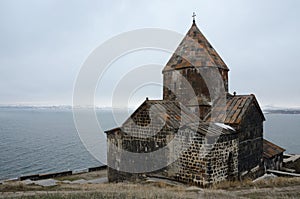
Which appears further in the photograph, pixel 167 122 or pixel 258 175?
pixel 258 175

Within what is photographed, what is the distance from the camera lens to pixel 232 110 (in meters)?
12.6

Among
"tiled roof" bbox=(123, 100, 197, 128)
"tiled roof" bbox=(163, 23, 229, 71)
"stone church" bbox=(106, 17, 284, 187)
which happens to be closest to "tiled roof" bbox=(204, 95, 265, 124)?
"stone church" bbox=(106, 17, 284, 187)

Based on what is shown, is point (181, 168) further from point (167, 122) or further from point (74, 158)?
point (74, 158)

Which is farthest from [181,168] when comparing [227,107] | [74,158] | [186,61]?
[74,158]

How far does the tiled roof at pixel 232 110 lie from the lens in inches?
474

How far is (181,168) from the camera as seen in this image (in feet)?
35.8

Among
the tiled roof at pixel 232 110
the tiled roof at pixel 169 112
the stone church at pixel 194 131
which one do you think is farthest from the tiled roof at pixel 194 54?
the tiled roof at pixel 169 112

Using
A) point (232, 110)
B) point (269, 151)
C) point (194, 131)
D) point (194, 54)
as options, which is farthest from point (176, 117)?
point (269, 151)

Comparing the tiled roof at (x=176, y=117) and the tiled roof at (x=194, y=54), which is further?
the tiled roof at (x=194, y=54)

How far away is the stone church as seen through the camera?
10.5 metres

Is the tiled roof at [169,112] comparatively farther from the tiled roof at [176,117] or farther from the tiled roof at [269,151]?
the tiled roof at [269,151]

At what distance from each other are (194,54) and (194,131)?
5584mm

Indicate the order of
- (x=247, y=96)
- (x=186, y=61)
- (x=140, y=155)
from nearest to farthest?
(x=140, y=155) < (x=247, y=96) < (x=186, y=61)

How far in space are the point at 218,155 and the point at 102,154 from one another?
25.6 m
